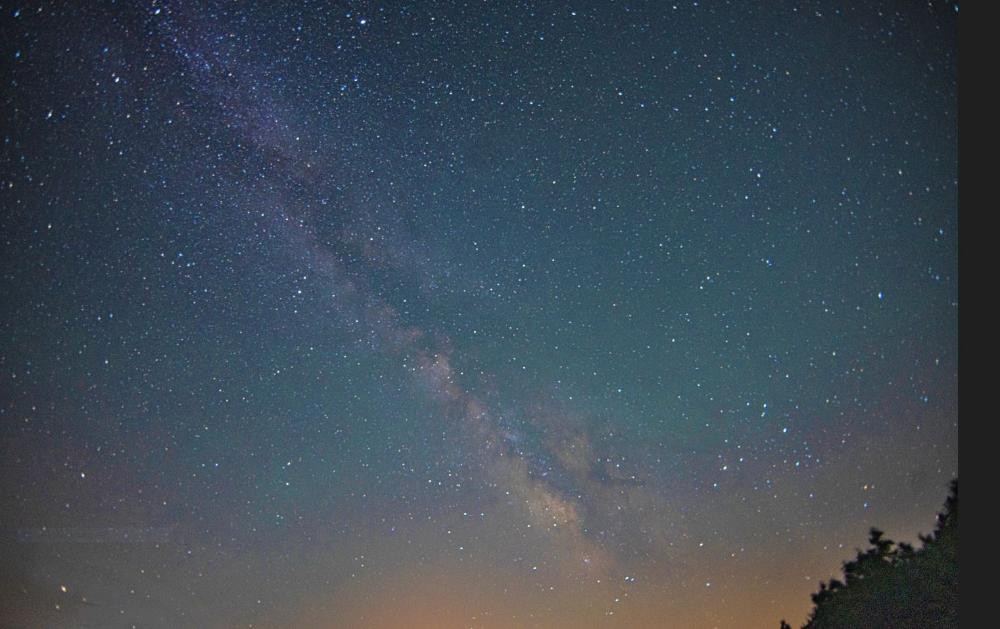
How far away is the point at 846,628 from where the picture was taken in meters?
5.51

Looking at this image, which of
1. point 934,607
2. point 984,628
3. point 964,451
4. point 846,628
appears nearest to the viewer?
point 984,628

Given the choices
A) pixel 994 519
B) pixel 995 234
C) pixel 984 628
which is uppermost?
pixel 995 234

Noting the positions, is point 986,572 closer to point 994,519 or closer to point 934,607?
point 994,519

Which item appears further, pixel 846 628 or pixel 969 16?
pixel 846 628

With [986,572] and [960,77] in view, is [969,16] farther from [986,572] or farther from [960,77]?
[986,572]

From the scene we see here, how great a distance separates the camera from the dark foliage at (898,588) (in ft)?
15.3

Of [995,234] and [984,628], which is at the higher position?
[995,234]

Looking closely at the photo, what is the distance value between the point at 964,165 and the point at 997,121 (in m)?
0.10

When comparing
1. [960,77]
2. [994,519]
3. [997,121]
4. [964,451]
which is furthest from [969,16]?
[994,519]

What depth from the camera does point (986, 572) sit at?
45.3 inches

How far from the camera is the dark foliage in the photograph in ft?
15.3

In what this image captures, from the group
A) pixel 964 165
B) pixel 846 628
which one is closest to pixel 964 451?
pixel 964 165

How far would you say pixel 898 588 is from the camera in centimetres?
518

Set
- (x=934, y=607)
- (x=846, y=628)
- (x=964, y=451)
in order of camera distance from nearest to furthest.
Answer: (x=964, y=451) < (x=934, y=607) < (x=846, y=628)
